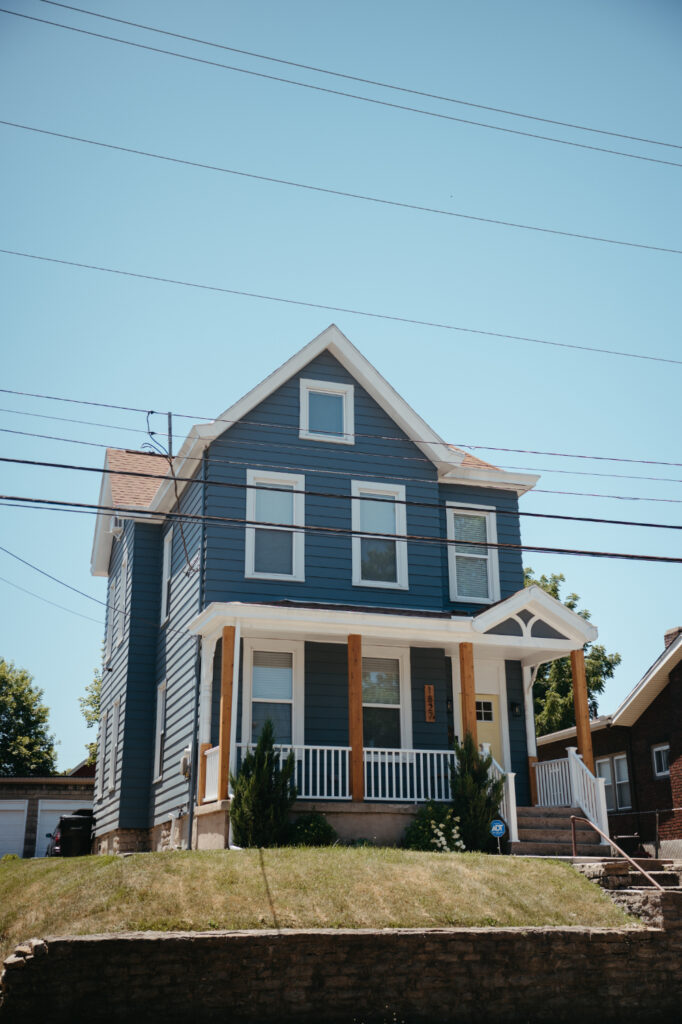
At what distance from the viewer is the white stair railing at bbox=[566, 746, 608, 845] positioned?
1678 centimetres

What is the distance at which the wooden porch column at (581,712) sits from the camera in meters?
17.5

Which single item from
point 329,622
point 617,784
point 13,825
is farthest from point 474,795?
point 13,825

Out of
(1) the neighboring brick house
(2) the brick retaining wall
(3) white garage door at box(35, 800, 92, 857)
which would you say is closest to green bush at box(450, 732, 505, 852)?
(2) the brick retaining wall

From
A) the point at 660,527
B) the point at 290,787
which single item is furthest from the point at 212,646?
the point at 660,527

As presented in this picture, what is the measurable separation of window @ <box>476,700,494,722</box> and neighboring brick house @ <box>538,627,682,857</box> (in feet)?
17.7

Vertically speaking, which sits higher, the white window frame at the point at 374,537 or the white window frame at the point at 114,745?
the white window frame at the point at 374,537

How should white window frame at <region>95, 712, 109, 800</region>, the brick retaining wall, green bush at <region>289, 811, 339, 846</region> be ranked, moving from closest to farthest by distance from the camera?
the brick retaining wall, green bush at <region>289, 811, 339, 846</region>, white window frame at <region>95, 712, 109, 800</region>

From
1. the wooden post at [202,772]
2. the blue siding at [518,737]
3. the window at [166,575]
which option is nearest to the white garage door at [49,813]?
the window at [166,575]

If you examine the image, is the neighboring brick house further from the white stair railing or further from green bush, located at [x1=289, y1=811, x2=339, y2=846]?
green bush, located at [x1=289, y1=811, x2=339, y2=846]

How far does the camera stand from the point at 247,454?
19.4 meters

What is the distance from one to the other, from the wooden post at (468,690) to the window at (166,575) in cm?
661

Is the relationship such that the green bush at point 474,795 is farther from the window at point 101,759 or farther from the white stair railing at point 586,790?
the window at point 101,759

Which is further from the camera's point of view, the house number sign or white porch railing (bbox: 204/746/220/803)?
the house number sign

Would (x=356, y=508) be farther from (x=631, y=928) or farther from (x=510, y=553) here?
(x=631, y=928)
